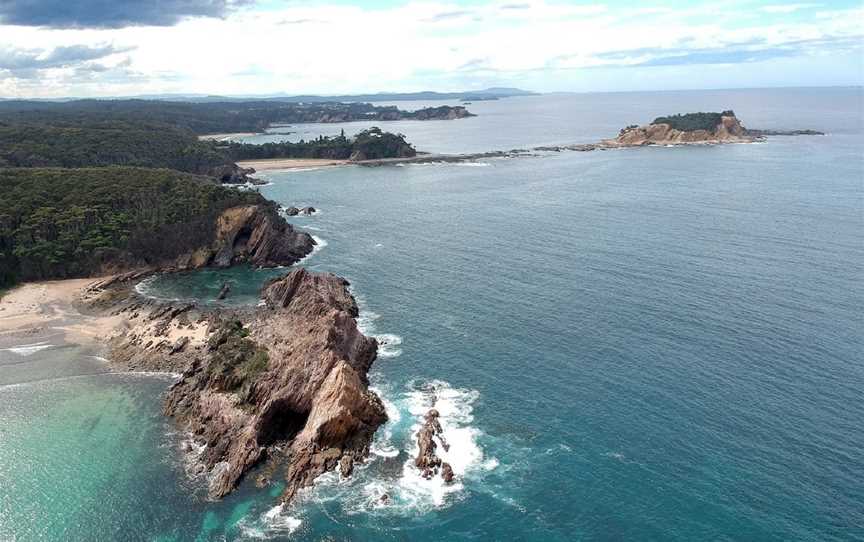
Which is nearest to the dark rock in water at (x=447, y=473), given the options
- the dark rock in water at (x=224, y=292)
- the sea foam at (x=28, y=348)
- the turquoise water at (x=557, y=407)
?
the turquoise water at (x=557, y=407)

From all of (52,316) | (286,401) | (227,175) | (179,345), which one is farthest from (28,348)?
(227,175)

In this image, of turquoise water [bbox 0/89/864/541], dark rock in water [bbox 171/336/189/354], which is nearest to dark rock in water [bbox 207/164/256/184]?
turquoise water [bbox 0/89/864/541]

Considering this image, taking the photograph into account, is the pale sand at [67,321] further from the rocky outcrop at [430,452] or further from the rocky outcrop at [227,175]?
the rocky outcrop at [227,175]

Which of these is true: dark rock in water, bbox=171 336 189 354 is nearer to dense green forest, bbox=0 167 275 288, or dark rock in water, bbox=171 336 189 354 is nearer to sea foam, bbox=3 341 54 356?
sea foam, bbox=3 341 54 356

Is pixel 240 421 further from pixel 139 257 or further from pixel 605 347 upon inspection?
pixel 139 257

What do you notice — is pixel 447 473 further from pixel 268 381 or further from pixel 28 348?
pixel 28 348

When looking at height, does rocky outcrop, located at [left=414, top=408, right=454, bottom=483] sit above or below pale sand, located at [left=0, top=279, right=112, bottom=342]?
above
